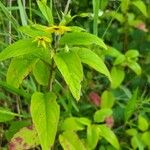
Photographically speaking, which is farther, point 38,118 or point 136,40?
point 136,40

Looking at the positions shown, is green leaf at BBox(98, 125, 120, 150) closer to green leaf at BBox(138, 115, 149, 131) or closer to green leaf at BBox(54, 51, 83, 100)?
green leaf at BBox(138, 115, 149, 131)

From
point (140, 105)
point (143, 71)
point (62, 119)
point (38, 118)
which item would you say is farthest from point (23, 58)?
Answer: point (143, 71)

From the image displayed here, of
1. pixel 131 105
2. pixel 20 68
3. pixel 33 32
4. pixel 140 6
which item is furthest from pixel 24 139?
pixel 140 6

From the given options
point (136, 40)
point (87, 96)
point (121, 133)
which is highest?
point (136, 40)

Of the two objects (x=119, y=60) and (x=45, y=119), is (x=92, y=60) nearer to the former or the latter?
(x=45, y=119)

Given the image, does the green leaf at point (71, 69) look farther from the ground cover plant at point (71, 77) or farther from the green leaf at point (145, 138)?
the green leaf at point (145, 138)

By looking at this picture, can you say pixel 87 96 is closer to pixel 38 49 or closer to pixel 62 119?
pixel 62 119
